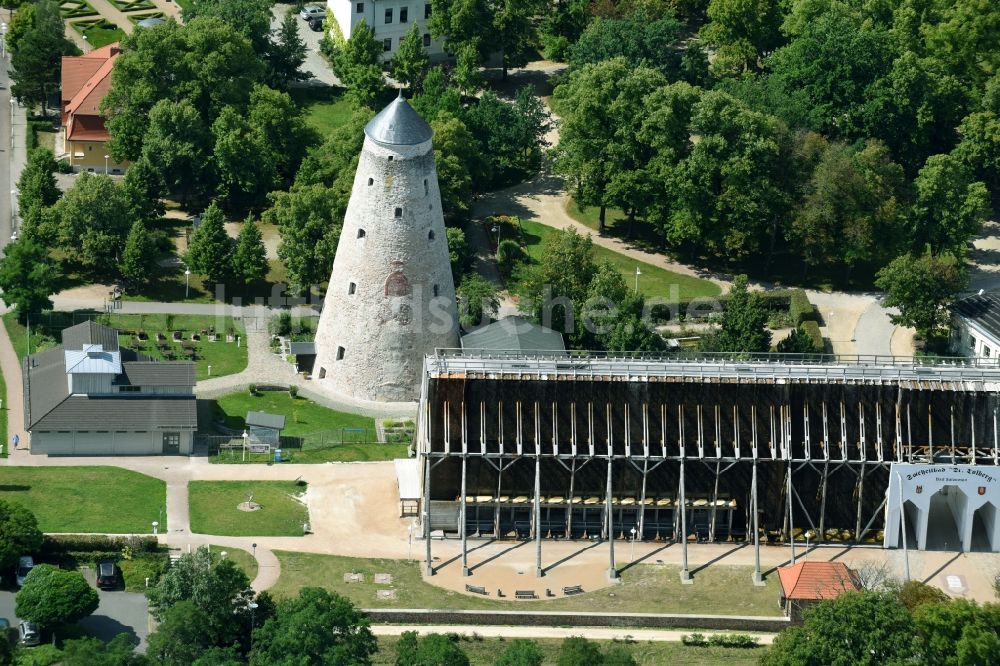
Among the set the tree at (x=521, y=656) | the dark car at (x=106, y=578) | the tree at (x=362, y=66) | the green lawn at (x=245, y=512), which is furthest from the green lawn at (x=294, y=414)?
the tree at (x=362, y=66)

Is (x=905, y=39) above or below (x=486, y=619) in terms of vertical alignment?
above

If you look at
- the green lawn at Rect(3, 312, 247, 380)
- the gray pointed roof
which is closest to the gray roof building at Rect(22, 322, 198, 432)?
the green lawn at Rect(3, 312, 247, 380)

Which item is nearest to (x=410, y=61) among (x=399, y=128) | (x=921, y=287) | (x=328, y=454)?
(x=399, y=128)

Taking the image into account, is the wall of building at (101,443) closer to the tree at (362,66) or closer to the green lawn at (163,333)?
the green lawn at (163,333)

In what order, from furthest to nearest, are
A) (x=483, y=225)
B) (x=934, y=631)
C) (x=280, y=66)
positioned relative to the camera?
(x=280, y=66), (x=483, y=225), (x=934, y=631)

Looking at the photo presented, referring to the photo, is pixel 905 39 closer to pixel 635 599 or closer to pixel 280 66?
pixel 280 66

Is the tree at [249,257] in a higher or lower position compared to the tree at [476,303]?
higher

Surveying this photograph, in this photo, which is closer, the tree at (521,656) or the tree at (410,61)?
the tree at (521,656)

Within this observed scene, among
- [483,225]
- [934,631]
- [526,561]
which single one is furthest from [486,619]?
[483,225]
